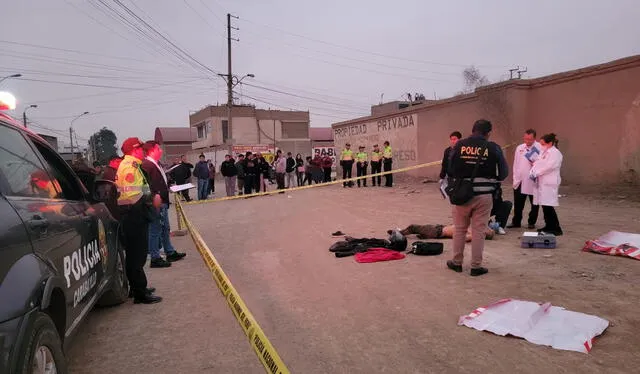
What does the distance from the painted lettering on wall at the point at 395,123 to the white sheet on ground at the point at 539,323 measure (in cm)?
1611

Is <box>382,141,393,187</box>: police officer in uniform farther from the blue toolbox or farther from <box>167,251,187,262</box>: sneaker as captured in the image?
<box>167,251,187,262</box>: sneaker

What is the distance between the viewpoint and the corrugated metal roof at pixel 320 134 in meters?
66.8

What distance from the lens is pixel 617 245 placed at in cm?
629

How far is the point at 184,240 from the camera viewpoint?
30.5ft

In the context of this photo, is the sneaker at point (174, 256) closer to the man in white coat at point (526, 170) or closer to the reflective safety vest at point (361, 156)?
the man in white coat at point (526, 170)

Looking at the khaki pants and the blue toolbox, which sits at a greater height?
the khaki pants

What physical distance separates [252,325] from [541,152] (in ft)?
21.8

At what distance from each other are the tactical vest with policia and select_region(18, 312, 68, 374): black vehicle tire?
435cm

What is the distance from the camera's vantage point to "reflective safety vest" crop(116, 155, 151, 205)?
490cm

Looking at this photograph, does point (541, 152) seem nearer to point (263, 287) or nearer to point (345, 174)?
point (263, 287)

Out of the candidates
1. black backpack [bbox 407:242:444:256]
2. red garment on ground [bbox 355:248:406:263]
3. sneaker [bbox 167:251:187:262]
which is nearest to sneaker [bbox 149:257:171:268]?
sneaker [bbox 167:251:187:262]

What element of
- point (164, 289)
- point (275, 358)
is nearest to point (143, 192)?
point (164, 289)

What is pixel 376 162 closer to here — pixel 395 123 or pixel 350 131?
pixel 395 123

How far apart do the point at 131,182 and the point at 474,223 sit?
3.98 m
